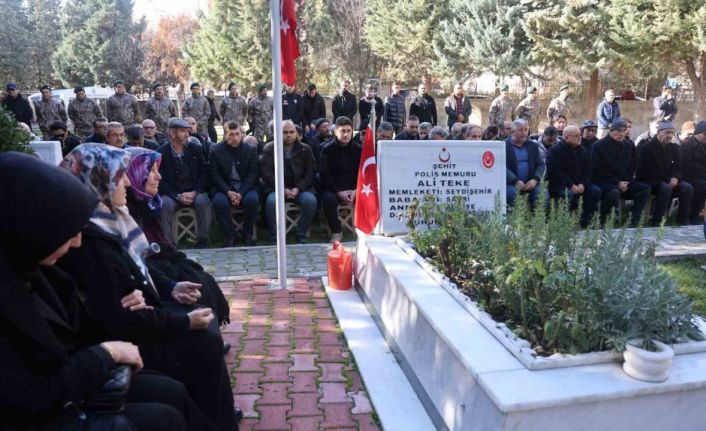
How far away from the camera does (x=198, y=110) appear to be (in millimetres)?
12250

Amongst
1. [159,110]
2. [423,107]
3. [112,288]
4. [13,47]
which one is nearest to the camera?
[112,288]

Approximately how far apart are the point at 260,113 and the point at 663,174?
7.57 metres

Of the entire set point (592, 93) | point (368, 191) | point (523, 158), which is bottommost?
point (368, 191)

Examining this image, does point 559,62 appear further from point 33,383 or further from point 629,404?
point 33,383

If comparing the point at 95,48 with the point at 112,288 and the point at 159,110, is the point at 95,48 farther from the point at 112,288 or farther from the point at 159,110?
the point at 112,288

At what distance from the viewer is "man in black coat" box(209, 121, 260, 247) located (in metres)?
6.50

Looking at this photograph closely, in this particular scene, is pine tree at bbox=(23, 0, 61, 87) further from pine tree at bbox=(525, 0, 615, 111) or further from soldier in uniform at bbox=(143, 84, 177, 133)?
pine tree at bbox=(525, 0, 615, 111)

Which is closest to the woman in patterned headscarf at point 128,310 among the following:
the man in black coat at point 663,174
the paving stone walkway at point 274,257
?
the paving stone walkway at point 274,257

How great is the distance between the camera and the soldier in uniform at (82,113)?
1189 centimetres

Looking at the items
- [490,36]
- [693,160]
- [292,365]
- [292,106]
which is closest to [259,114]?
[292,106]

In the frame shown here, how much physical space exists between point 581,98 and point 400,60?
7.77 metres

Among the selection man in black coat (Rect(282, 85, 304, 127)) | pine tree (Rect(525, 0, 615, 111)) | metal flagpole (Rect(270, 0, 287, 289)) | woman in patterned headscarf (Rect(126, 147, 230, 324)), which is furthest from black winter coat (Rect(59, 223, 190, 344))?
pine tree (Rect(525, 0, 615, 111))

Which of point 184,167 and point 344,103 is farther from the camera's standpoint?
point 344,103

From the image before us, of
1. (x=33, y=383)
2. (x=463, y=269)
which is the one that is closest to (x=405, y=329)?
(x=463, y=269)
